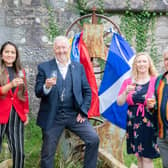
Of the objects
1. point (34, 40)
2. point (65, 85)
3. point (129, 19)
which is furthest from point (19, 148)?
point (129, 19)

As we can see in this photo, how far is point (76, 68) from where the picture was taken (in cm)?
384

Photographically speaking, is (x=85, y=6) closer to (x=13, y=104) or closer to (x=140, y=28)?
(x=140, y=28)

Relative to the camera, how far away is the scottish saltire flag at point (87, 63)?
416cm

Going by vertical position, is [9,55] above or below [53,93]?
above

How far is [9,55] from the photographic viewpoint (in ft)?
12.2

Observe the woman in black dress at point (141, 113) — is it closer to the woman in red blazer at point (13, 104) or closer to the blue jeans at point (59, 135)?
the blue jeans at point (59, 135)

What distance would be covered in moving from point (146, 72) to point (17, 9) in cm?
284

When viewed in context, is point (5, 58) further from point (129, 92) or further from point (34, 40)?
point (34, 40)

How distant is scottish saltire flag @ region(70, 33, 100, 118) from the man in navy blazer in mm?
308

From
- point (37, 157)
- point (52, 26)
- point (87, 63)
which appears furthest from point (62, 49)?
point (52, 26)

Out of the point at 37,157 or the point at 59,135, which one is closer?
the point at 59,135

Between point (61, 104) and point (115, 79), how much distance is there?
2.87 ft

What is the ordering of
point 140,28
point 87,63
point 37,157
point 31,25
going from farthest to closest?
1. point 140,28
2. point 31,25
3. point 37,157
4. point 87,63

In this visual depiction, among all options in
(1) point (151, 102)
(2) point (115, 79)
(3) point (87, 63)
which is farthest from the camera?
(2) point (115, 79)
